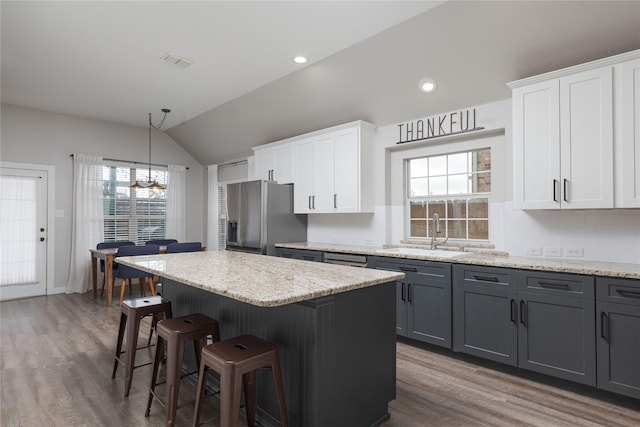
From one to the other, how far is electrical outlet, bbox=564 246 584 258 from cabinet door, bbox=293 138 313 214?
9.56 ft

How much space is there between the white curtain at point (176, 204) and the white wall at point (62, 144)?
421mm

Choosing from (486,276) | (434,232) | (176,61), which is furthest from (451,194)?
(176,61)

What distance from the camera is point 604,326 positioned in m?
2.34

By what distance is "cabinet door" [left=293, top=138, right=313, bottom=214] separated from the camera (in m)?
4.79

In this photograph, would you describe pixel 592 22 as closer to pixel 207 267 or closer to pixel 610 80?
pixel 610 80

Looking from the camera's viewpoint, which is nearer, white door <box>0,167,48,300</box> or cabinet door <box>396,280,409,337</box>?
cabinet door <box>396,280,409,337</box>

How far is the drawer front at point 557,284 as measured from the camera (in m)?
2.41

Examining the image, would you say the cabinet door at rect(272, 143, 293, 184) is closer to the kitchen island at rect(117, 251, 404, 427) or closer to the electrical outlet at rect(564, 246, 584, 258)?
the kitchen island at rect(117, 251, 404, 427)

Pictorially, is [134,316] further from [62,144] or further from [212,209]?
[212,209]

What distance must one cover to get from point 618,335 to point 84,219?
695cm

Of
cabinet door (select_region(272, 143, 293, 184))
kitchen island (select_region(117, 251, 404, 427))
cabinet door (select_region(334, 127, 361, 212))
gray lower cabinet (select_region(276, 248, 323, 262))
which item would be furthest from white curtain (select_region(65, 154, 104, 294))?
kitchen island (select_region(117, 251, 404, 427))

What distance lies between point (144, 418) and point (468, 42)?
3.71 meters

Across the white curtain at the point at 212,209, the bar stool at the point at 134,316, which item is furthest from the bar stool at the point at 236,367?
the white curtain at the point at 212,209

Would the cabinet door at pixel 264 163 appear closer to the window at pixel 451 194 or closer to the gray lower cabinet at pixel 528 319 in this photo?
the window at pixel 451 194
